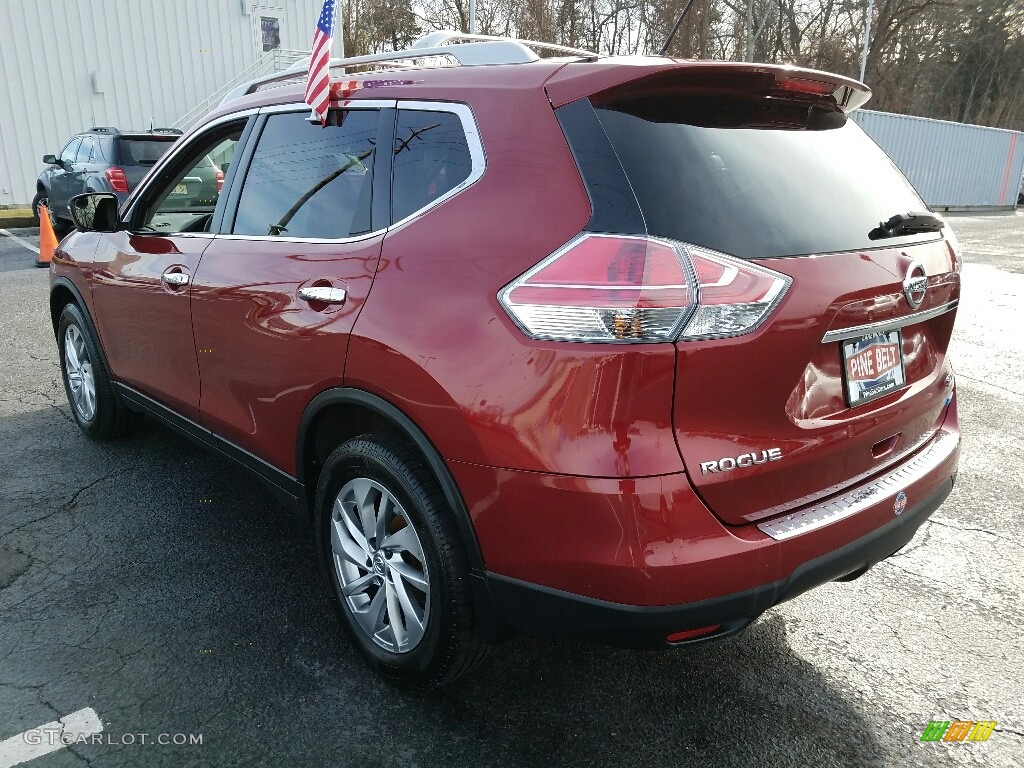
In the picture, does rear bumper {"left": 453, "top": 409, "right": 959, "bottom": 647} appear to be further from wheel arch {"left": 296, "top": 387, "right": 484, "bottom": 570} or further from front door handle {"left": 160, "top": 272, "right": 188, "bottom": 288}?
front door handle {"left": 160, "top": 272, "right": 188, "bottom": 288}

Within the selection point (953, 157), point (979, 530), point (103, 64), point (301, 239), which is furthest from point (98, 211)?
point (953, 157)

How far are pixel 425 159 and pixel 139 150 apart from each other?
462 inches

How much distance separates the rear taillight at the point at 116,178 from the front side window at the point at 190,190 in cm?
911

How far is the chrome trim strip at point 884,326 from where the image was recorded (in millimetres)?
1998

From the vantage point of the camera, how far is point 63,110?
20.2 m

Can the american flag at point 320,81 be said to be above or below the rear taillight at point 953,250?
above

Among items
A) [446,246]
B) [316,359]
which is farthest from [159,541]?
[446,246]

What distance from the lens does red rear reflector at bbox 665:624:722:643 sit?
1.91m

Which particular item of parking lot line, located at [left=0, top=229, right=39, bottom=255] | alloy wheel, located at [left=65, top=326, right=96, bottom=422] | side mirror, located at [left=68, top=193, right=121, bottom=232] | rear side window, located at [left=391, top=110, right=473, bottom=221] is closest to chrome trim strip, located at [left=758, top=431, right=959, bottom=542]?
rear side window, located at [left=391, top=110, right=473, bottom=221]

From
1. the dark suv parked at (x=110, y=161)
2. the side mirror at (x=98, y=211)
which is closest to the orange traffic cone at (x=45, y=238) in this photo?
the dark suv parked at (x=110, y=161)

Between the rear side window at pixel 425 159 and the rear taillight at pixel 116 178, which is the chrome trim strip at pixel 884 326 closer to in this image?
the rear side window at pixel 425 159

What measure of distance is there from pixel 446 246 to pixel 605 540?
89 centimetres

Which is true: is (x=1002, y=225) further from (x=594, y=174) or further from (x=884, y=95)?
(x=594, y=174)

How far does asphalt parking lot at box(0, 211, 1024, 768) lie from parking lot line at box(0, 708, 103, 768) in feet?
0.11
